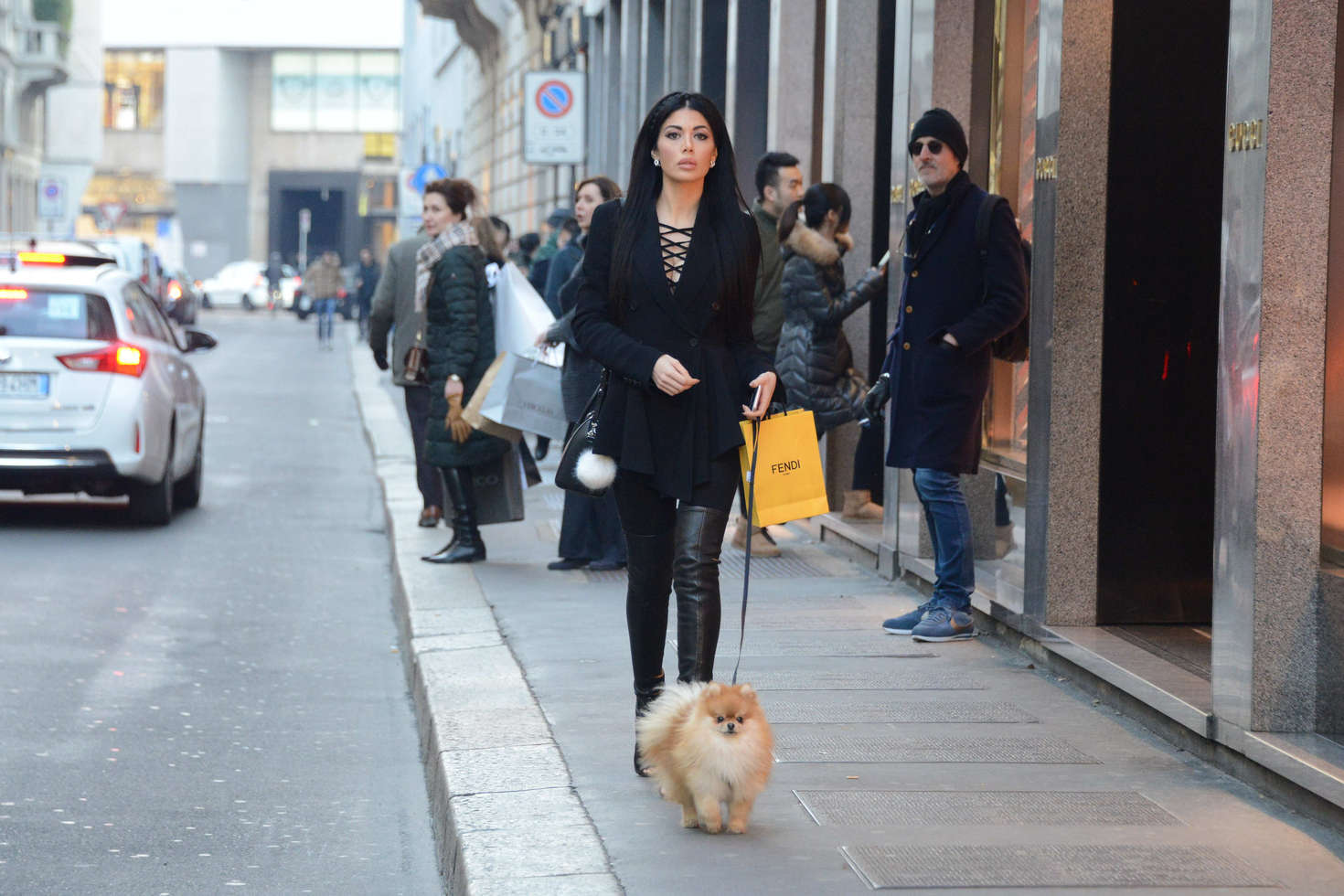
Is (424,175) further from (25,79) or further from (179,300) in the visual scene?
(25,79)

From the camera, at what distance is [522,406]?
9703 mm

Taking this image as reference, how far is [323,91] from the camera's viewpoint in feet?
272

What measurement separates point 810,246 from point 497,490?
80.9 inches

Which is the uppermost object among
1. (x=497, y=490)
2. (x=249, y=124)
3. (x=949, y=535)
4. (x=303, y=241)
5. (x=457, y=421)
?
(x=249, y=124)

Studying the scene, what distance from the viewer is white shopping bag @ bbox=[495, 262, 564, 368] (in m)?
10.2

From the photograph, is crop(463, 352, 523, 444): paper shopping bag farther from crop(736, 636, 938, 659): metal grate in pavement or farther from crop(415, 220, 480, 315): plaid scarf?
crop(736, 636, 938, 659): metal grate in pavement

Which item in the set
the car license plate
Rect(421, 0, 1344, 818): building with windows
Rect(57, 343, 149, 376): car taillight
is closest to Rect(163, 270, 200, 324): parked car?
Rect(57, 343, 149, 376): car taillight

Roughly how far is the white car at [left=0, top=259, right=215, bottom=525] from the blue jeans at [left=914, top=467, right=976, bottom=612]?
20.0ft

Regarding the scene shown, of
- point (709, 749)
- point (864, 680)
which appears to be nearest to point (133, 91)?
point (864, 680)

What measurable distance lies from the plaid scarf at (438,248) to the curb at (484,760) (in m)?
1.34

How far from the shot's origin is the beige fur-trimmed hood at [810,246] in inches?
380

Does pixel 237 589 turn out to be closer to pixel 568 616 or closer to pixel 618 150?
pixel 568 616

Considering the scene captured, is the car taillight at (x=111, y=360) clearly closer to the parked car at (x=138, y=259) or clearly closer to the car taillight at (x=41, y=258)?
the car taillight at (x=41, y=258)

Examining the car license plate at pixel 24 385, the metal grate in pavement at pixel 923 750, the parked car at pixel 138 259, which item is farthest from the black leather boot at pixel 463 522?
the parked car at pixel 138 259
